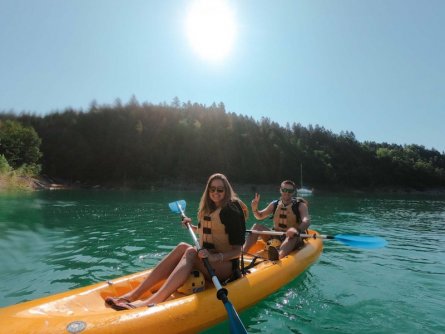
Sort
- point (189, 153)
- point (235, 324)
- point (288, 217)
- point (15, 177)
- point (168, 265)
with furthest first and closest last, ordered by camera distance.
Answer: point (189, 153)
point (15, 177)
point (288, 217)
point (168, 265)
point (235, 324)

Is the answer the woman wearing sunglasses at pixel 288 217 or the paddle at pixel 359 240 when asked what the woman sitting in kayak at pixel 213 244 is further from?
the woman wearing sunglasses at pixel 288 217

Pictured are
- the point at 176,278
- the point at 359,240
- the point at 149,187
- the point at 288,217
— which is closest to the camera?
the point at 176,278

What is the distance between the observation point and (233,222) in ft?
13.0

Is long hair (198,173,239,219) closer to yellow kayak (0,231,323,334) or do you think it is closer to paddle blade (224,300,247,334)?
yellow kayak (0,231,323,334)

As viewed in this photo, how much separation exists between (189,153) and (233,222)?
5220 cm

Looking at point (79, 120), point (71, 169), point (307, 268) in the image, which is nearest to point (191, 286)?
point (307, 268)

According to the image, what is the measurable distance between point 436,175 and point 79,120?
6226 centimetres

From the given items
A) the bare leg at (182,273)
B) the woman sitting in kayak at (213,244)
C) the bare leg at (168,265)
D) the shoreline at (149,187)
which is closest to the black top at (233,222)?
the woman sitting in kayak at (213,244)

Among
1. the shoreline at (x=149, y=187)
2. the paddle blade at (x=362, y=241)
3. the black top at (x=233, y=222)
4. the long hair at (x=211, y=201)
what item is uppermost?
the long hair at (x=211, y=201)

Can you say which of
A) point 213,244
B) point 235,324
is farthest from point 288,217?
point 235,324

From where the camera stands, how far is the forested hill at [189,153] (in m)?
50.6

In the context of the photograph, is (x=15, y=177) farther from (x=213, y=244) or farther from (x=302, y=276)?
(x=213, y=244)

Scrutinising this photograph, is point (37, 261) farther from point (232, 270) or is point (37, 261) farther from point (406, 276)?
point (406, 276)

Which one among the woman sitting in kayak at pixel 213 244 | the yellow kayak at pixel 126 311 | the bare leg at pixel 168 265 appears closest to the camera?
the yellow kayak at pixel 126 311
